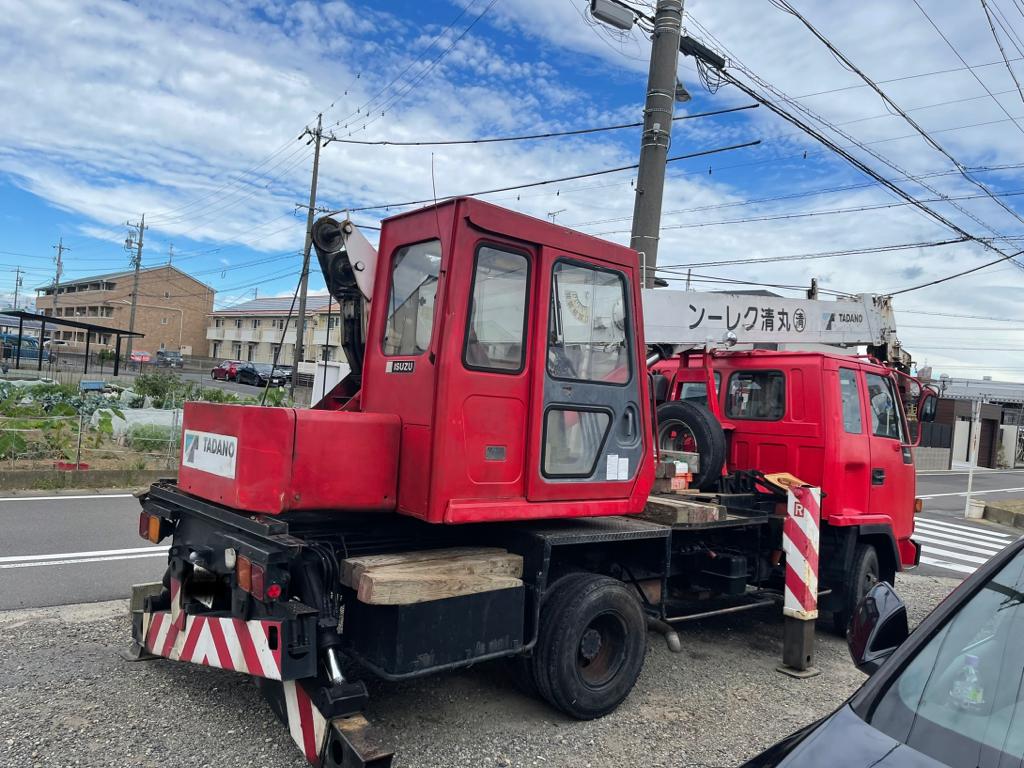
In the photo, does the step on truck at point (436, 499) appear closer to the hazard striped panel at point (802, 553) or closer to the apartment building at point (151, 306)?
the hazard striped panel at point (802, 553)

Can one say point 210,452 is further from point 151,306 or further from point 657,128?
point 151,306

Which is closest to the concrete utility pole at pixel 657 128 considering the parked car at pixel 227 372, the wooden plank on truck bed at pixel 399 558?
the wooden plank on truck bed at pixel 399 558

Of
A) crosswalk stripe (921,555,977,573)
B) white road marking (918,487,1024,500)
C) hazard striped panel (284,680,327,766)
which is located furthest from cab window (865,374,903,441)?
white road marking (918,487,1024,500)

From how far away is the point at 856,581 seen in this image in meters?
6.38

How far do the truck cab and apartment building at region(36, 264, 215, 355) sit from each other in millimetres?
72098

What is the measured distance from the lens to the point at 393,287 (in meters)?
4.51

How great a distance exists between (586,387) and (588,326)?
385 mm

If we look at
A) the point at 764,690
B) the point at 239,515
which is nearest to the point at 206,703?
the point at 239,515

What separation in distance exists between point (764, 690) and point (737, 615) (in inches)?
76.0

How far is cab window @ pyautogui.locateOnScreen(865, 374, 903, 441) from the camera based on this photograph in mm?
6777

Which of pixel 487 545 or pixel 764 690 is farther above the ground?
pixel 487 545

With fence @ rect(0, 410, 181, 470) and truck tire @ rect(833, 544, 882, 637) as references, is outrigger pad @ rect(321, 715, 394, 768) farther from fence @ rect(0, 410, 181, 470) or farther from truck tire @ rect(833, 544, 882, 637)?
fence @ rect(0, 410, 181, 470)

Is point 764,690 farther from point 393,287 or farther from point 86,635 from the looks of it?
point 86,635

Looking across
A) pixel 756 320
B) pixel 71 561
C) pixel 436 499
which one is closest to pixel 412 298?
pixel 436 499
